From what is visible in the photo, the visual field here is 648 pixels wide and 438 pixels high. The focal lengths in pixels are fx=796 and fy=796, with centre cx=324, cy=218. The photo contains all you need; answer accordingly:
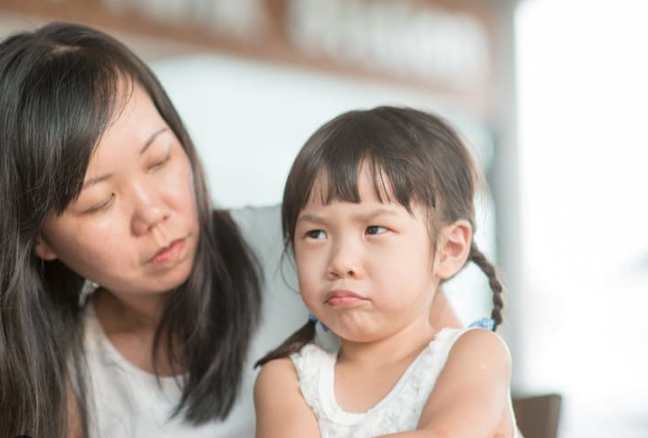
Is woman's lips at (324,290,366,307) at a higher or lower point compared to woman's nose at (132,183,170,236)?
lower

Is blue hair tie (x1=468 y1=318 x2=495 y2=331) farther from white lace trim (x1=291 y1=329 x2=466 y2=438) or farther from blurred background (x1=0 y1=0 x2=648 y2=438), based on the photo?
blurred background (x1=0 y1=0 x2=648 y2=438)

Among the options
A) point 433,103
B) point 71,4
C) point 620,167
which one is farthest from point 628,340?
point 71,4

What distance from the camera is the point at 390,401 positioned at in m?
1.05

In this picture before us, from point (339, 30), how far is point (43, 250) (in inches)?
111

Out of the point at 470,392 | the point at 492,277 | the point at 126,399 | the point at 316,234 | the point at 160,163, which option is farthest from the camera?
the point at 126,399

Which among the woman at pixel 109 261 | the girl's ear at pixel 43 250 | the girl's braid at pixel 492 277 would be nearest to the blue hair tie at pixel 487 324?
the girl's braid at pixel 492 277

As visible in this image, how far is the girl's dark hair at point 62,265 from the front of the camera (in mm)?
1244

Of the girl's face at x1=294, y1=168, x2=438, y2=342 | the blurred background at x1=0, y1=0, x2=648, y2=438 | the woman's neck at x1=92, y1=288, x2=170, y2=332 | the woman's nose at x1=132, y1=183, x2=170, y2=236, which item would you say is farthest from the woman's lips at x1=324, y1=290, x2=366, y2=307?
the blurred background at x1=0, y1=0, x2=648, y2=438

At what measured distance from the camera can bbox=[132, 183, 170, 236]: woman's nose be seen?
4.09 ft

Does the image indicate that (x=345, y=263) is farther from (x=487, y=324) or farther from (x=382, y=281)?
(x=487, y=324)

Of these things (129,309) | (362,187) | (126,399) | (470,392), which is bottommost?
(126,399)

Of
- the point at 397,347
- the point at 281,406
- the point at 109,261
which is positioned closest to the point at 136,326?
the point at 109,261

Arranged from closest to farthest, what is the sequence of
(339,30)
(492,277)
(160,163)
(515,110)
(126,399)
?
(492,277) → (160,163) → (126,399) → (339,30) → (515,110)

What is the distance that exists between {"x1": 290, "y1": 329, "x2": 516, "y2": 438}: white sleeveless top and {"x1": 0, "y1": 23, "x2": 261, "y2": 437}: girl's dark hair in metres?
0.32
